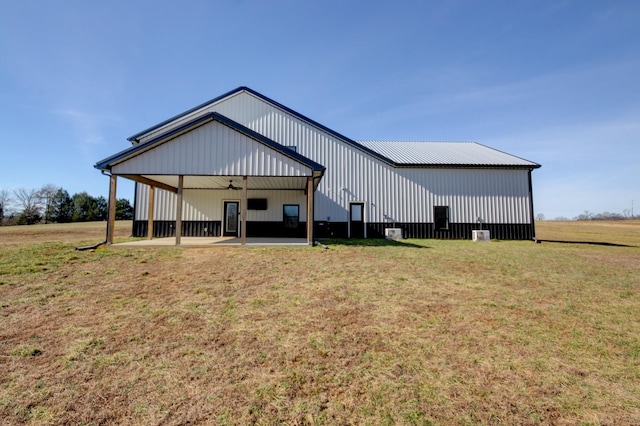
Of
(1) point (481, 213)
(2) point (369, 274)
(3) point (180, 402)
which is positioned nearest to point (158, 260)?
(2) point (369, 274)

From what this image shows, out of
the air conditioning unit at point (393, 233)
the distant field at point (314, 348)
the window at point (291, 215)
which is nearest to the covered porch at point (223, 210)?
the window at point (291, 215)

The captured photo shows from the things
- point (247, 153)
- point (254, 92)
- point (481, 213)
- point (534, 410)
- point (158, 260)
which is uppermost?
point (254, 92)

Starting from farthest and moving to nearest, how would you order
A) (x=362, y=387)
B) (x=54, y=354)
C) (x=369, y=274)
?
1. (x=369, y=274)
2. (x=54, y=354)
3. (x=362, y=387)

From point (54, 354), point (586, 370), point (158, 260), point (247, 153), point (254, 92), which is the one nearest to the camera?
point (586, 370)

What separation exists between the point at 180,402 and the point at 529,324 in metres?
5.27

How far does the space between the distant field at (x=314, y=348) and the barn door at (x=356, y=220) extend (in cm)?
984

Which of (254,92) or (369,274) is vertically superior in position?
(254,92)

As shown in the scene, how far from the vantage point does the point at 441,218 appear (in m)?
18.0

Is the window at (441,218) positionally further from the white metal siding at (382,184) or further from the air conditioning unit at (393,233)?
the air conditioning unit at (393,233)

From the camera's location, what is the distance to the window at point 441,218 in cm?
1794

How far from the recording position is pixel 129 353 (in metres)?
3.62

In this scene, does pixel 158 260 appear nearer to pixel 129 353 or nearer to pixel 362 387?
pixel 129 353

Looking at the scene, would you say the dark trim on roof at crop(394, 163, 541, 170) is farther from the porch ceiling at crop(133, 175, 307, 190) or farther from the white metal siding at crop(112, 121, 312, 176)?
the white metal siding at crop(112, 121, 312, 176)

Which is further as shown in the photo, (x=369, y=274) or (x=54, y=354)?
(x=369, y=274)
